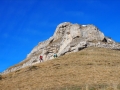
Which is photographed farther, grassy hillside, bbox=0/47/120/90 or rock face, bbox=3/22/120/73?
rock face, bbox=3/22/120/73

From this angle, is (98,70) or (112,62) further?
(112,62)

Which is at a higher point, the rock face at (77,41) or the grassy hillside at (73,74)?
the rock face at (77,41)

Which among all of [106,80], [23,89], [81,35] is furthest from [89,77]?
[81,35]

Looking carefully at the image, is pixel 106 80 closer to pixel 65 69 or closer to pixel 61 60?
pixel 65 69

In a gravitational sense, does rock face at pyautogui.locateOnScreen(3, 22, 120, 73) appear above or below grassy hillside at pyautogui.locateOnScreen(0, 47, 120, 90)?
above

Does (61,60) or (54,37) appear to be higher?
(54,37)

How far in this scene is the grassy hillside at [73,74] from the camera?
116ft

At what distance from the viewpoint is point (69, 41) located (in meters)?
72.8

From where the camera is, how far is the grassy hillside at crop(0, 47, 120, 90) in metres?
35.3

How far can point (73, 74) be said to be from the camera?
41.8 m

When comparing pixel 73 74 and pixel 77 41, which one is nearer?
pixel 73 74

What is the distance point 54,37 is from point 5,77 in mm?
41366

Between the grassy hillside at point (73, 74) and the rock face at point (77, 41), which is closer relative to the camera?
the grassy hillside at point (73, 74)

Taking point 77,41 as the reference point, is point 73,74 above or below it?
below
